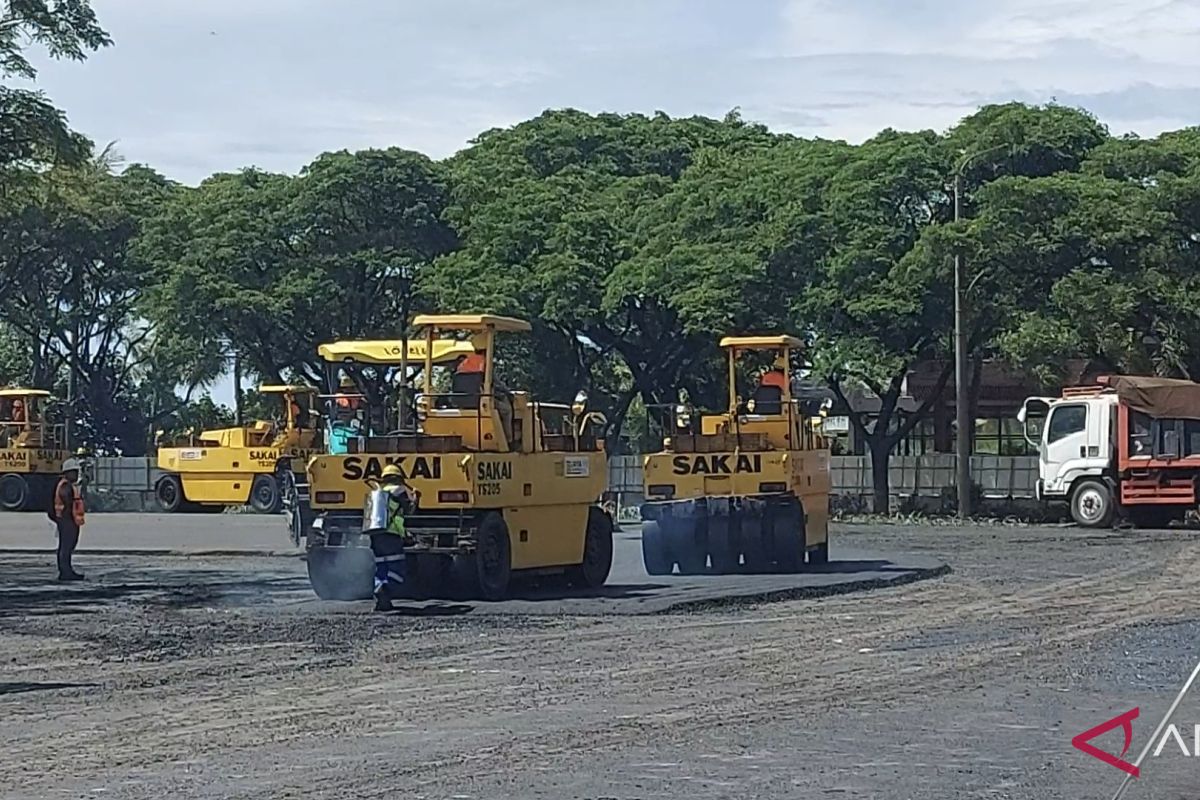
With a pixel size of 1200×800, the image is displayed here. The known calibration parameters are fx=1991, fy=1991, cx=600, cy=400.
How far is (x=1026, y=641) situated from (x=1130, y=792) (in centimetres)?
719

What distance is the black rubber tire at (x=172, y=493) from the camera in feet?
154

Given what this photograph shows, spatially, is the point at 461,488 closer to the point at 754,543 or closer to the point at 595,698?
the point at 754,543

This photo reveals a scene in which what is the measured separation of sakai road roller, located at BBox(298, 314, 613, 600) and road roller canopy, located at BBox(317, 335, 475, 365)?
14cm

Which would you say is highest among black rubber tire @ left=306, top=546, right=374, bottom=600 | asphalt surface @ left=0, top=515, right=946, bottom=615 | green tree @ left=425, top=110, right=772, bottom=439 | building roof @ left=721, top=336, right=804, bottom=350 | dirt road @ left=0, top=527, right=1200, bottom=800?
green tree @ left=425, top=110, right=772, bottom=439

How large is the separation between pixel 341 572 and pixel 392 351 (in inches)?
117

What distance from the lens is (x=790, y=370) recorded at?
27.0 meters

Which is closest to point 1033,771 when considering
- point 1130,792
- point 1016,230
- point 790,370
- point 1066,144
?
point 1130,792

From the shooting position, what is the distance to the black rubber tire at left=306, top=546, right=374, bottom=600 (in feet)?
69.1

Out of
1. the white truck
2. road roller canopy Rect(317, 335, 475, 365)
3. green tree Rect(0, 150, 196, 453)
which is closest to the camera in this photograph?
road roller canopy Rect(317, 335, 475, 365)

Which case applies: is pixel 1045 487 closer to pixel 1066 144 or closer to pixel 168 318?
pixel 1066 144

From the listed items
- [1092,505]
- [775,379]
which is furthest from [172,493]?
[775,379]

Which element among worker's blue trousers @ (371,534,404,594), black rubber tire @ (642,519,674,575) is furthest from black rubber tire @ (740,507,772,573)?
worker's blue trousers @ (371,534,404,594)
